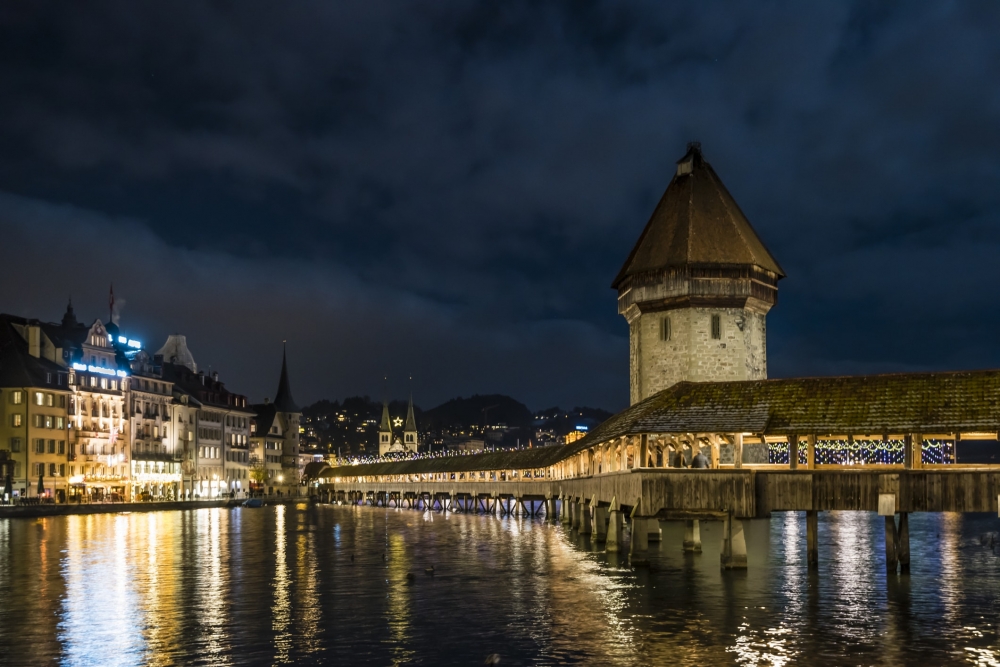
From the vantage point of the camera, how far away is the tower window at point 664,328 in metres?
54.7

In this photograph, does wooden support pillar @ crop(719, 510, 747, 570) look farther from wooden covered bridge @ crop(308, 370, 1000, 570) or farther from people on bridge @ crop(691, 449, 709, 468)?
people on bridge @ crop(691, 449, 709, 468)

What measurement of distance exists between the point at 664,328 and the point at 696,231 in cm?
540

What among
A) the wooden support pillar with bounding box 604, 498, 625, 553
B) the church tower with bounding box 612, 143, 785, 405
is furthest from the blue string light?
the wooden support pillar with bounding box 604, 498, 625, 553

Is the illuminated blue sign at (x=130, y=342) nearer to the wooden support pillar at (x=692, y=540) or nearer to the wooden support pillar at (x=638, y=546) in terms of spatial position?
the wooden support pillar at (x=692, y=540)

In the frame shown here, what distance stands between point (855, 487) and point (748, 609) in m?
6.36

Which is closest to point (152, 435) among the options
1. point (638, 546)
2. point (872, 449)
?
point (638, 546)

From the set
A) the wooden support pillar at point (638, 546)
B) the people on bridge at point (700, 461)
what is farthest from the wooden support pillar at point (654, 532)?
the people on bridge at point (700, 461)

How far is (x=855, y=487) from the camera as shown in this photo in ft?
105

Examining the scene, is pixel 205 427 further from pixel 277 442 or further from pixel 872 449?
pixel 872 449

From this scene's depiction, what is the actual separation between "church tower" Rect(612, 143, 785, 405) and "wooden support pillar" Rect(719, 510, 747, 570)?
17.3 metres

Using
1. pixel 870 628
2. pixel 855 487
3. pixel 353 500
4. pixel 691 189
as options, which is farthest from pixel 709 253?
pixel 353 500

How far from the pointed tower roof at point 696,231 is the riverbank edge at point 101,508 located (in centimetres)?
5049

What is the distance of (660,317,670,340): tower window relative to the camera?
5466cm

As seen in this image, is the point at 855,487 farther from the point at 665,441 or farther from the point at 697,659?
the point at 697,659
